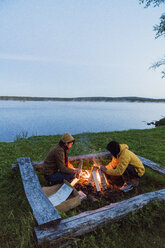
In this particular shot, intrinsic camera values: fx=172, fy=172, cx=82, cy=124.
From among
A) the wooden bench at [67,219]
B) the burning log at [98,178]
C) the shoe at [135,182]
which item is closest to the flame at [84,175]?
the burning log at [98,178]

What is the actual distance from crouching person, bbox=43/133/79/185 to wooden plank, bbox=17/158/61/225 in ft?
1.62

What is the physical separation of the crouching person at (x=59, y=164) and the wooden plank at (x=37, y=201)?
1.62 feet

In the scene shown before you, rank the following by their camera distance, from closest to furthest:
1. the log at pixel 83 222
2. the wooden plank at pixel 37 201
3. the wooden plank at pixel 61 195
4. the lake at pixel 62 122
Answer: the log at pixel 83 222, the wooden plank at pixel 37 201, the wooden plank at pixel 61 195, the lake at pixel 62 122

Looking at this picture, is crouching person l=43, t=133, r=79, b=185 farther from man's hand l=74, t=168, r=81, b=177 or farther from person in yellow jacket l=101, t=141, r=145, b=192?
person in yellow jacket l=101, t=141, r=145, b=192

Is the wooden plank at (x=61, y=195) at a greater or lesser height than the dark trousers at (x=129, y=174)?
lesser

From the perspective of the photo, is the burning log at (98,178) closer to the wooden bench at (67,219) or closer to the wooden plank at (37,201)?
the wooden bench at (67,219)

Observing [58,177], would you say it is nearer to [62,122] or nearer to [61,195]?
[61,195]

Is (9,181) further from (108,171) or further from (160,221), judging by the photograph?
(160,221)

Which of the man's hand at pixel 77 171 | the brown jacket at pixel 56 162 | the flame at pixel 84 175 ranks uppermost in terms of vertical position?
the brown jacket at pixel 56 162

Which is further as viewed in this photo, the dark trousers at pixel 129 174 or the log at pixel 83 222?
the dark trousers at pixel 129 174

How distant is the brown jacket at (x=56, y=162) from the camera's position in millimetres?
4492

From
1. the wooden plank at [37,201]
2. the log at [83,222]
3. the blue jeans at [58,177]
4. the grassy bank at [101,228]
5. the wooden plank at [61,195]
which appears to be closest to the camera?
the log at [83,222]

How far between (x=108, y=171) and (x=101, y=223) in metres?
1.77

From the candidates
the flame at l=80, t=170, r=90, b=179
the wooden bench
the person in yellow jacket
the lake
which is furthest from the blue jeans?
the lake
